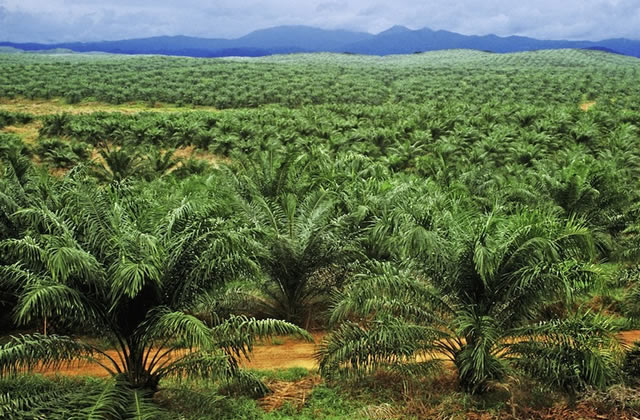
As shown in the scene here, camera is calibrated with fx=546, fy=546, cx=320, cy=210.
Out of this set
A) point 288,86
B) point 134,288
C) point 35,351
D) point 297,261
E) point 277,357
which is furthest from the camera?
point 288,86

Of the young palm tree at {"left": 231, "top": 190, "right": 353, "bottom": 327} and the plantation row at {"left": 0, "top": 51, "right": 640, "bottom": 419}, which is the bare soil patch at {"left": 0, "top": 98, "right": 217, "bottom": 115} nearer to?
the plantation row at {"left": 0, "top": 51, "right": 640, "bottom": 419}

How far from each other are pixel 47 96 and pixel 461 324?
2081 inches

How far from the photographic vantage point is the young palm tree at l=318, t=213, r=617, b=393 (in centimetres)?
664

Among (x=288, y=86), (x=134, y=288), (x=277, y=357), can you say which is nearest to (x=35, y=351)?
(x=134, y=288)

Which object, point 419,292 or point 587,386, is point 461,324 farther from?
point 587,386

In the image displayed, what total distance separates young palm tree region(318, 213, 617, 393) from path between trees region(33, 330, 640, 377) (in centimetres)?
136

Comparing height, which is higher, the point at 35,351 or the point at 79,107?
the point at 79,107

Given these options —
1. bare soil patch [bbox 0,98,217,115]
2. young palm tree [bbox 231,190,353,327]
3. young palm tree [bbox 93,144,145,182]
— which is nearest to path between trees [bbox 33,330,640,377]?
young palm tree [bbox 231,190,353,327]

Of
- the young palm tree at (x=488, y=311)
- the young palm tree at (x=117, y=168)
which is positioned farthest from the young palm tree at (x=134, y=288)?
the young palm tree at (x=117, y=168)

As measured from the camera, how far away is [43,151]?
92.8 ft

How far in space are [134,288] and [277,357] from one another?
4.29 meters

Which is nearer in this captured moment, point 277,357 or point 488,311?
point 488,311

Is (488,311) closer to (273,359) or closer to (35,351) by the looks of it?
(273,359)

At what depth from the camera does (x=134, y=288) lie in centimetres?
569
